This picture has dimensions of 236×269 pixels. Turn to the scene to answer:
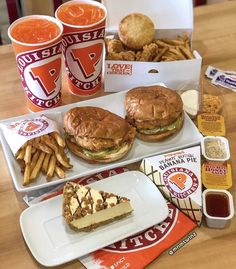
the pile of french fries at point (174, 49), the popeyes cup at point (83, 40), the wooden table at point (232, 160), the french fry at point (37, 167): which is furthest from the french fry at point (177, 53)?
the french fry at point (37, 167)

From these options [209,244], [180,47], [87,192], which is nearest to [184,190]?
[209,244]

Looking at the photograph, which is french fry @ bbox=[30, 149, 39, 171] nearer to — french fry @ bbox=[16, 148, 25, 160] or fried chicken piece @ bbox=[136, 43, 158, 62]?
french fry @ bbox=[16, 148, 25, 160]

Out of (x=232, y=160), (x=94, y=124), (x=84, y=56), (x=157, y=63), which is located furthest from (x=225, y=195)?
(x=84, y=56)

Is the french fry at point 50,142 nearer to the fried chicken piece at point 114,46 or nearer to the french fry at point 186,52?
the fried chicken piece at point 114,46

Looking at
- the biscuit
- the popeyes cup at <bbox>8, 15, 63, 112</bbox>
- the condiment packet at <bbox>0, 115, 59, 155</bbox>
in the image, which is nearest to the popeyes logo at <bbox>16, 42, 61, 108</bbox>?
the popeyes cup at <bbox>8, 15, 63, 112</bbox>

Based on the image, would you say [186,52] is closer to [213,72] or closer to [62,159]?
[213,72]

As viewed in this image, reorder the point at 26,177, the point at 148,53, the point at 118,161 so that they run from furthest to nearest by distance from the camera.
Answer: the point at 148,53 < the point at 118,161 < the point at 26,177

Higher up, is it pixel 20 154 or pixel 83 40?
pixel 83 40
